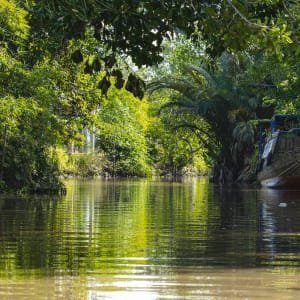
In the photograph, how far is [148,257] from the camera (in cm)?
1012

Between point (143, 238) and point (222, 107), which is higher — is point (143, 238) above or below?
below

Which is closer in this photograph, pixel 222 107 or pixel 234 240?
pixel 234 240

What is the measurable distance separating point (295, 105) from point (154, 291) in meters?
31.8

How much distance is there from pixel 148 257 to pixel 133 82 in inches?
78.5

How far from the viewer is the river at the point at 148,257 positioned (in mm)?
7516

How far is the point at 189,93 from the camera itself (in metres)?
57.3

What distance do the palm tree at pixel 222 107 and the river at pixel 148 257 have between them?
1423 inches

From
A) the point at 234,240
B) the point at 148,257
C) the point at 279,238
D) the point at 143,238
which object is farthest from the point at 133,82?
the point at 279,238

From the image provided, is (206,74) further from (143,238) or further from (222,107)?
(143,238)

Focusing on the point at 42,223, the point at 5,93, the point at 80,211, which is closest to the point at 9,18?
the point at 5,93

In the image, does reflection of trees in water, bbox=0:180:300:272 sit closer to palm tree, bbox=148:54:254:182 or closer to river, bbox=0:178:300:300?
river, bbox=0:178:300:300

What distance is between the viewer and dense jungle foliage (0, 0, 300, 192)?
402 inches

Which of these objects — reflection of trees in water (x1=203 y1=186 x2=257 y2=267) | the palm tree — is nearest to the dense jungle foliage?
the palm tree

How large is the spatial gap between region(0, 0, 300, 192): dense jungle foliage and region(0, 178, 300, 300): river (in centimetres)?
200
